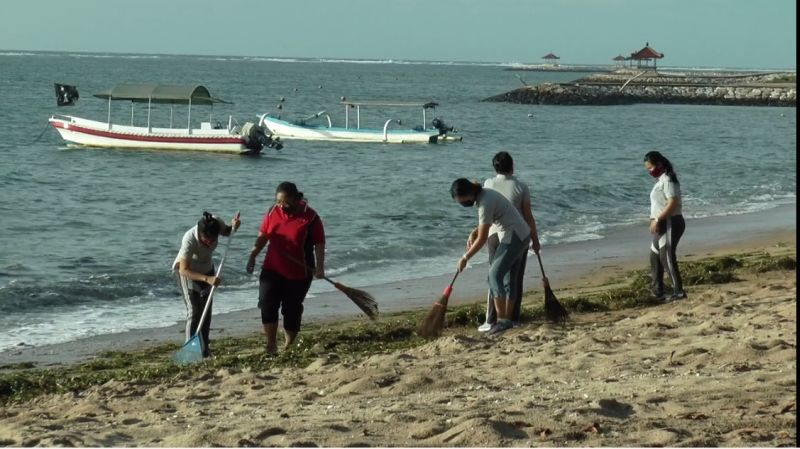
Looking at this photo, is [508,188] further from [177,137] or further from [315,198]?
[177,137]

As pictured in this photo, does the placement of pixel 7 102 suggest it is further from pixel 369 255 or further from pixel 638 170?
pixel 369 255

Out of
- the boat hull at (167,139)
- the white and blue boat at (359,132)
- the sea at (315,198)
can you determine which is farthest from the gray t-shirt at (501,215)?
the white and blue boat at (359,132)

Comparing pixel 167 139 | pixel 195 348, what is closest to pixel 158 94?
pixel 167 139

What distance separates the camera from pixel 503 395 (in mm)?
6891

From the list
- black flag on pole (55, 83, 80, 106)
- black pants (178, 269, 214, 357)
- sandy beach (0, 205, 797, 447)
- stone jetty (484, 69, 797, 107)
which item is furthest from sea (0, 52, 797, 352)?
stone jetty (484, 69, 797, 107)

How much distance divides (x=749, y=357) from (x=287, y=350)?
3563mm

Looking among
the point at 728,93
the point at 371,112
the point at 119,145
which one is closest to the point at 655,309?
the point at 119,145

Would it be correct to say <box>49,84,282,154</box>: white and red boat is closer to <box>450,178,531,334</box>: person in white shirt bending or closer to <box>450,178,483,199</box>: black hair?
<box>450,178,531,334</box>: person in white shirt bending

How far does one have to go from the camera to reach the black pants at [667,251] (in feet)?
35.0

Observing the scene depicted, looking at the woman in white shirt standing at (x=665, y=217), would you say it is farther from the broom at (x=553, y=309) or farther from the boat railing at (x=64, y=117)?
the boat railing at (x=64, y=117)

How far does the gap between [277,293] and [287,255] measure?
14.1 inches

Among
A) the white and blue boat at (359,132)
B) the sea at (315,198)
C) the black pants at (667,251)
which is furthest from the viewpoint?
the white and blue boat at (359,132)

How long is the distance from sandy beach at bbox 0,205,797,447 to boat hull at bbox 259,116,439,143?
105 ft

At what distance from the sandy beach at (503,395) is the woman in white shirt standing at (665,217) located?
26.2 inches
